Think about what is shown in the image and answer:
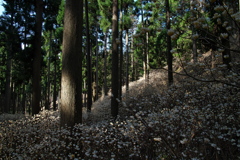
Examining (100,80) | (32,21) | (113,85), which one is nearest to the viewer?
(113,85)

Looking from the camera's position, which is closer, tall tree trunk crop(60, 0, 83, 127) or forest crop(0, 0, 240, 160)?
forest crop(0, 0, 240, 160)

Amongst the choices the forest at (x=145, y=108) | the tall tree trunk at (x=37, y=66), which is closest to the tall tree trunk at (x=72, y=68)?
the forest at (x=145, y=108)

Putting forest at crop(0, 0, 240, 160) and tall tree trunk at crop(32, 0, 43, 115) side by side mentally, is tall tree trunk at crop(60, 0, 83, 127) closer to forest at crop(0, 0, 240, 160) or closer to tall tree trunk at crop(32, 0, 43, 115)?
forest at crop(0, 0, 240, 160)

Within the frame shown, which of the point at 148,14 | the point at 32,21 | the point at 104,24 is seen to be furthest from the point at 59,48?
the point at 148,14

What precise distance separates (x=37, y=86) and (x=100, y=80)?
1978 centimetres

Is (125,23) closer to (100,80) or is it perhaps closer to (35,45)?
(35,45)

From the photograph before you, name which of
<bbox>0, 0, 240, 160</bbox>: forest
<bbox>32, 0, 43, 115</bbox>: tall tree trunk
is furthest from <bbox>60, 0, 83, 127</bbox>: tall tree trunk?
<bbox>32, 0, 43, 115</bbox>: tall tree trunk

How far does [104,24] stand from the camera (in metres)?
14.4

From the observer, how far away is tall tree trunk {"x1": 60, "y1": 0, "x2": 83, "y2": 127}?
14.1 feet

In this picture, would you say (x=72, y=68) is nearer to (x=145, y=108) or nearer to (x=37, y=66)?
(x=145, y=108)

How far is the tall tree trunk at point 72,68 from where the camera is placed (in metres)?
4.29

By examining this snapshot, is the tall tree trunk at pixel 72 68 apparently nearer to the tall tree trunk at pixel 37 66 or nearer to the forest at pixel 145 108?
the forest at pixel 145 108

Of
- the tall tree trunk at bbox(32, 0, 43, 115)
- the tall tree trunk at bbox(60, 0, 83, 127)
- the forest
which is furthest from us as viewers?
the tall tree trunk at bbox(32, 0, 43, 115)

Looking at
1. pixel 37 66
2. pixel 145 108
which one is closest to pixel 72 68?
pixel 145 108
